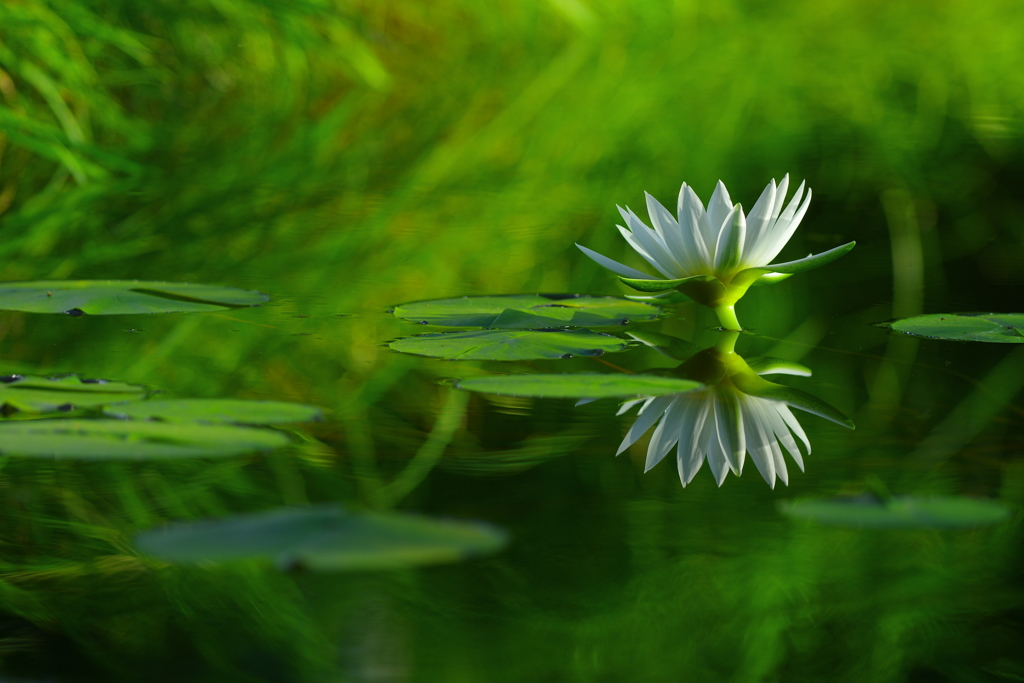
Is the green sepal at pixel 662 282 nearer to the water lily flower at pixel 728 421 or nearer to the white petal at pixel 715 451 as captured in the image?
the water lily flower at pixel 728 421

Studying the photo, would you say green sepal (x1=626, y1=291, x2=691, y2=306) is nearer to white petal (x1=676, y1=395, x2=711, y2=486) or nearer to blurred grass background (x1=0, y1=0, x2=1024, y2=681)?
blurred grass background (x1=0, y1=0, x2=1024, y2=681)

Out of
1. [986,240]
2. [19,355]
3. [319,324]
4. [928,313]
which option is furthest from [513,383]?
[986,240]

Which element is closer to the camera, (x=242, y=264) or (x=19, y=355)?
(x=19, y=355)

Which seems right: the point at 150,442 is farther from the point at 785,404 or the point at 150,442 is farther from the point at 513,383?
the point at 785,404

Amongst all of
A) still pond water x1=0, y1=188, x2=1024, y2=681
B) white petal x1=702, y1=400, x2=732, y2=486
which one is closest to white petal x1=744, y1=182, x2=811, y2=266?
still pond water x1=0, y1=188, x2=1024, y2=681

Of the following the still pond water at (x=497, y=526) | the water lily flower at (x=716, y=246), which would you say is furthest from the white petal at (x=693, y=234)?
the still pond water at (x=497, y=526)

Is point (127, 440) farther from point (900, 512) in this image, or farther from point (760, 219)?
point (760, 219)
